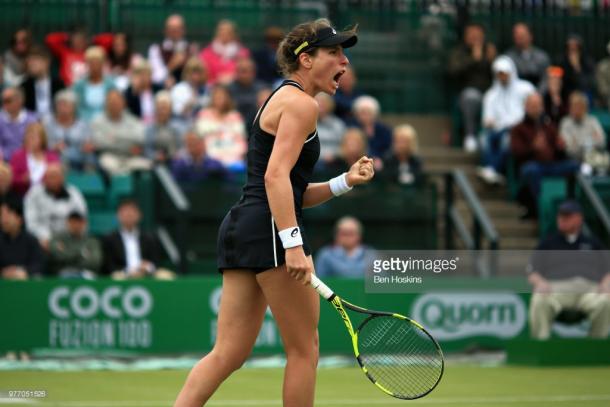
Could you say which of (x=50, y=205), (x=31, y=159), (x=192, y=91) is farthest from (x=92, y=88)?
(x=50, y=205)

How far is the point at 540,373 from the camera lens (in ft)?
37.8

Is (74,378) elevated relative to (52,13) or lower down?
lower down

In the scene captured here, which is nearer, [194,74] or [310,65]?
[310,65]

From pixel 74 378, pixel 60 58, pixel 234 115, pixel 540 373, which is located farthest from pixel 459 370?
pixel 60 58

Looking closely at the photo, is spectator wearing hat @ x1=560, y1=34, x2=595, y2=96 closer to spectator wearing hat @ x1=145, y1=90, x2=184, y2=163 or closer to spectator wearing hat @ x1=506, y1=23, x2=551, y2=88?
spectator wearing hat @ x1=506, y1=23, x2=551, y2=88

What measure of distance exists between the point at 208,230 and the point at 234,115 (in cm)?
148

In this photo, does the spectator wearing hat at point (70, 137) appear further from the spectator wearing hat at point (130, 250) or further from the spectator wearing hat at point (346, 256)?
the spectator wearing hat at point (346, 256)

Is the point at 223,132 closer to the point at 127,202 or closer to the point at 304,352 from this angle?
the point at 127,202

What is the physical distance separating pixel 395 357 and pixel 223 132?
8.49m

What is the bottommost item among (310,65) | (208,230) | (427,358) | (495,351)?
A: (495,351)

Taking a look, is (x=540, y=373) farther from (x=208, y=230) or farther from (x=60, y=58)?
(x=60, y=58)

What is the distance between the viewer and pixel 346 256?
13.8 meters

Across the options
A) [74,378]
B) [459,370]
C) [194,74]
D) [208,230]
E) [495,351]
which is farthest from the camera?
[194,74]

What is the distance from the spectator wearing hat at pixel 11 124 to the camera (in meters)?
14.5
